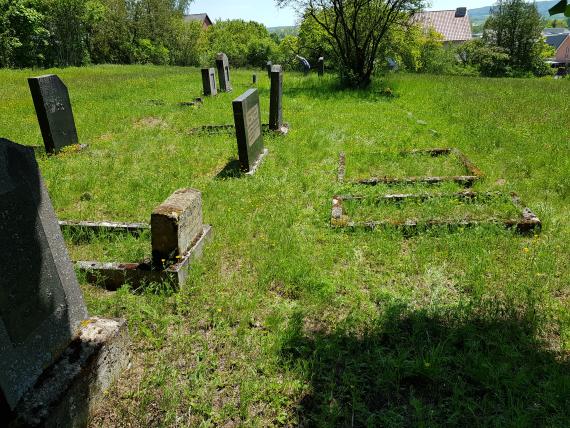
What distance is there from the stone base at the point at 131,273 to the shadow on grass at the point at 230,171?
11.3ft

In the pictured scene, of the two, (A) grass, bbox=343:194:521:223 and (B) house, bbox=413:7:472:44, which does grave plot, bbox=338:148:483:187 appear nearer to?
(A) grass, bbox=343:194:521:223

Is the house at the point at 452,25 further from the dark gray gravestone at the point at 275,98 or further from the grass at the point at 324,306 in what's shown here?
the grass at the point at 324,306

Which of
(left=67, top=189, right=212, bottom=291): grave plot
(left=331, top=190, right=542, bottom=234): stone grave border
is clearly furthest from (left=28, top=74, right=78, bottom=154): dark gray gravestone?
(left=331, top=190, right=542, bottom=234): stone grave border

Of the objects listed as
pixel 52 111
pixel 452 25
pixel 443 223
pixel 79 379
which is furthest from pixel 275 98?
pixel 452 25

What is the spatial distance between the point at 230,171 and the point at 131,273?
396cm

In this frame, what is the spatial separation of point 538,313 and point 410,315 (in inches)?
43.5

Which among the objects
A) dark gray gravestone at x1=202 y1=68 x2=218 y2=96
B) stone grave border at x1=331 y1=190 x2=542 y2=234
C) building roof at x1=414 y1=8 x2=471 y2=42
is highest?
building roof at x1=414 y1=8 x2=471 y2=42

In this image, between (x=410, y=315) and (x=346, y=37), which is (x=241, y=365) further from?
(x=346, y=37)

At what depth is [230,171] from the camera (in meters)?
7.71

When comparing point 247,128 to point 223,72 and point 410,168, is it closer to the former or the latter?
point 410,168

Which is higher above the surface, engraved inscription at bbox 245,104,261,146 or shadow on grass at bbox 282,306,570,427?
engraved inscription at bbox 245,104,261,146

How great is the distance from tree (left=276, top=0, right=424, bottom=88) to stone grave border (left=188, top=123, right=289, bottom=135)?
8.78 m

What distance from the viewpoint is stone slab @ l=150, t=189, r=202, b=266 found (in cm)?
386

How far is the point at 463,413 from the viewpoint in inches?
105
